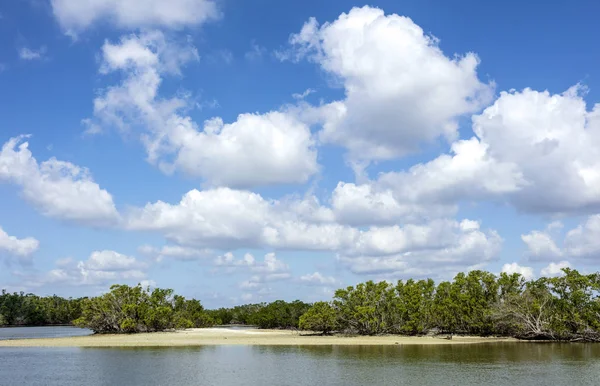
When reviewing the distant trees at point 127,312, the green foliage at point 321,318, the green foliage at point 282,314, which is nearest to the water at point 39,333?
the distant trees at point 127,312

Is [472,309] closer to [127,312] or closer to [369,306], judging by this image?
[369,306]

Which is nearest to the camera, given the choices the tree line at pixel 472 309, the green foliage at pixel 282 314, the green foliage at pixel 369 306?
the tree line at pixel 472 309

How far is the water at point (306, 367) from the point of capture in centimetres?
4616

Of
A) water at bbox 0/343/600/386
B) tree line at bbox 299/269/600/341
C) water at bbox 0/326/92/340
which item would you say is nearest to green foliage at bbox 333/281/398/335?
tree line at bbox 299/269/600/341

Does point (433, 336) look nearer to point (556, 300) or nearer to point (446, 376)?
point (556, 300)

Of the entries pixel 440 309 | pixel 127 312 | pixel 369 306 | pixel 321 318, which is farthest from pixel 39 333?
pixel 440 309

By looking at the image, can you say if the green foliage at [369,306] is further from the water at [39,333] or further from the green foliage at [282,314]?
the water at [39,333]

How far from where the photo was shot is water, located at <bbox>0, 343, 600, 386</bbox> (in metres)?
46.2

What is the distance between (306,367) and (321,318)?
56.4 m

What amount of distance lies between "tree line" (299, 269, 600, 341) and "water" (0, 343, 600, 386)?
46.1 feet

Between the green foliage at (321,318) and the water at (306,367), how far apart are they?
35.2 m

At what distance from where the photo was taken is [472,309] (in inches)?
3967

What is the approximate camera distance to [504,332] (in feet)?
330

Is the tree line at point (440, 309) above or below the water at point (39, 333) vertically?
above
